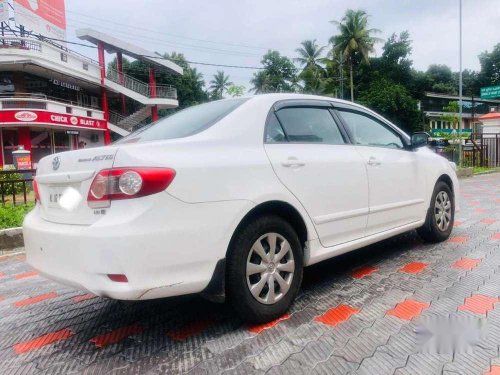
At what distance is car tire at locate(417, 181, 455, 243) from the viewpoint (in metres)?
4.06

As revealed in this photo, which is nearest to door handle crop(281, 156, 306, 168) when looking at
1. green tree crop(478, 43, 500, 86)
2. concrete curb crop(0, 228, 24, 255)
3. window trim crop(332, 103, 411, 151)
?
window trim crop(332, 103, 411, 151)

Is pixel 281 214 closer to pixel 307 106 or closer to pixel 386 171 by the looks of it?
pixel 307 106

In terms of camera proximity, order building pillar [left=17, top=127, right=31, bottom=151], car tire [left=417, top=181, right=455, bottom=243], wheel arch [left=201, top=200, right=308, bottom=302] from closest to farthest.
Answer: wheel arch [left=201, top=200, right=308, bottom=302], car tire [left=417, top=181, right=455, bottom=243], building pillar [left=17, top=127, right=31, bottom=151]

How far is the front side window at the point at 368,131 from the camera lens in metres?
3.34

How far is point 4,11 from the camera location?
74.0 feet

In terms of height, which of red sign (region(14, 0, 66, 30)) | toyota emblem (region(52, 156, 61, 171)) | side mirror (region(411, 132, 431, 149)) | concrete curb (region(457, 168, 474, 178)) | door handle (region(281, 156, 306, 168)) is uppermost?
red sign (region(14, 0, 66, 30))

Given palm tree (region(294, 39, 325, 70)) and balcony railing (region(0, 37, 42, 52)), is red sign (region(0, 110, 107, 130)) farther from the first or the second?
palm tree (region(294, 39, 325, 70))

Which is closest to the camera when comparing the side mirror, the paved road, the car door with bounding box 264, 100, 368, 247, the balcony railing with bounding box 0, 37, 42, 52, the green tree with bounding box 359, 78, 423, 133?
the paved road

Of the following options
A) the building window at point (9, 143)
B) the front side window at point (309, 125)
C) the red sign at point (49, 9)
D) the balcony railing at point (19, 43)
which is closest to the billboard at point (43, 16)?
the red sign at point (49, 9)

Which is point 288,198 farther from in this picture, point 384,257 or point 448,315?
point 384,257

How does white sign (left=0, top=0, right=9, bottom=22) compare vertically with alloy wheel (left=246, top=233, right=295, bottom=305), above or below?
above

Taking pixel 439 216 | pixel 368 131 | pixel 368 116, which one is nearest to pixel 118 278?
pixel 368 131

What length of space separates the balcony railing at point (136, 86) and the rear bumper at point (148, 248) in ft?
96.2

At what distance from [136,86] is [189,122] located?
95.1ft
